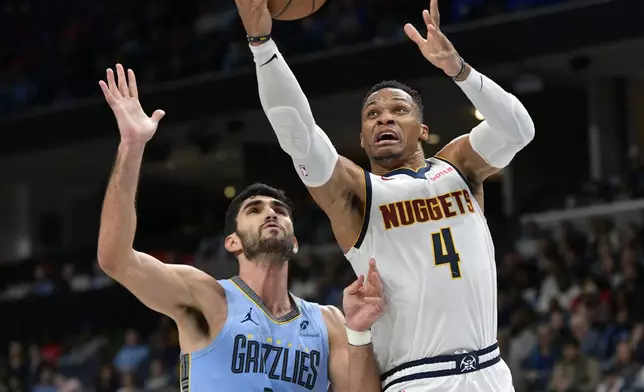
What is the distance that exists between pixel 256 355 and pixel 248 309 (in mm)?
261

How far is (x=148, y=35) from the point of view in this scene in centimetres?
2111

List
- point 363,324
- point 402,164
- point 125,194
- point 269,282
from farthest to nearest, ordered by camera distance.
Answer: point 269,282
point 402,164
point 363,324
point 125,194

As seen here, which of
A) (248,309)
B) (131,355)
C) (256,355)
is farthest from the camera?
(131,355)

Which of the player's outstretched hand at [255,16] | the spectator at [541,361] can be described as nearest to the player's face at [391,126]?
the player's outstretched hand at [255,16]

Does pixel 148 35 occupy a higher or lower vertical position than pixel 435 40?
higher

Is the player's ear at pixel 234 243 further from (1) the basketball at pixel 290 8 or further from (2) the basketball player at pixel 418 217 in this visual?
(1) the basketball at pixel 290 8

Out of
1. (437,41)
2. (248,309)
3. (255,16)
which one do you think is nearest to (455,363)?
(248,309)

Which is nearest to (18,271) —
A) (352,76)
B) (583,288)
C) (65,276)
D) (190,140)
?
(65,276)

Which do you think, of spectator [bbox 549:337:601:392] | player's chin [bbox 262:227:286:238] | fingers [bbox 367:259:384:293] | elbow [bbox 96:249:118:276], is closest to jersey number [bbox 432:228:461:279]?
fingers [bbox 367:259:384:293]

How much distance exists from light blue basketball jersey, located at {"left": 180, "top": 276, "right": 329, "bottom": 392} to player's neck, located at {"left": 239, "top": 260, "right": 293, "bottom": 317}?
0.17ft

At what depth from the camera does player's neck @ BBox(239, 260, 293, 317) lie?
5.98 metres

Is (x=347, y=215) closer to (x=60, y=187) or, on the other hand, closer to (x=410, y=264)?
(x=410, y=264)

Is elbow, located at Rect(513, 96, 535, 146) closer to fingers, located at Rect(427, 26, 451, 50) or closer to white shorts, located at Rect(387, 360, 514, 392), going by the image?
fingers, located at Rect(427, 26, 451, 50)

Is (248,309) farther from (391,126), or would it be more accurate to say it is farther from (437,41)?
(437,41)
